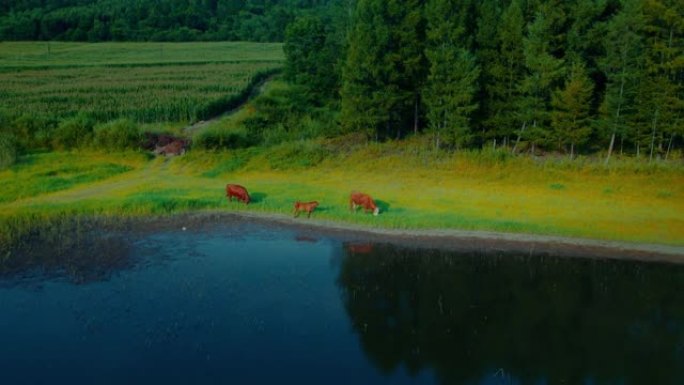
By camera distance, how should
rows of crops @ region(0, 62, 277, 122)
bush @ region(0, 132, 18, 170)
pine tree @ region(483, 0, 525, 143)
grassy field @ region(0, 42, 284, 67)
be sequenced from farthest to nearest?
1. grassy field @ region(0, 42, 284, 67)
2. rows of crops @ region(0, 62, 277, 122)
3. pine tree @ region(483, 0, 525, 143)
4. bush @ region(0, 132, 18, 170)

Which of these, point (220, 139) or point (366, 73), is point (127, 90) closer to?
point (220, 139)

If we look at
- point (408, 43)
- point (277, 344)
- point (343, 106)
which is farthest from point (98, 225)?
point (408, 43)

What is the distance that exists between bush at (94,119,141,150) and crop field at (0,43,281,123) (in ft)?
24.5

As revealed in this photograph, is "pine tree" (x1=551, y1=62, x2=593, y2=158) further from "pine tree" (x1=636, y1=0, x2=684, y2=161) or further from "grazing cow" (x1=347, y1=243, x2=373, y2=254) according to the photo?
"grazing cow" (x1=347, y1=243, x2=373, y2=254)

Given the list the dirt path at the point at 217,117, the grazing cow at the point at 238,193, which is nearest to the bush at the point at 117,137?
→ the dirt path at the point at 217,117

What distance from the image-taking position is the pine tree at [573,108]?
36281 millimetres

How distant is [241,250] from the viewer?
26109mm

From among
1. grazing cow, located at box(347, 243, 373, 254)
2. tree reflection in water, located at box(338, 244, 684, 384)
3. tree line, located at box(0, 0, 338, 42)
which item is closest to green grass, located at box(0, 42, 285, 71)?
tree line, located at box(0, 0, 338, 42)

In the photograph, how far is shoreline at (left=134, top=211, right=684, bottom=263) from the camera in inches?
1010

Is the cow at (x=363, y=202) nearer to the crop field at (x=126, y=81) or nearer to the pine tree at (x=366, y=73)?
the pine tree at (x=366, y=73)

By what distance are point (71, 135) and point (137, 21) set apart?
83.6 m

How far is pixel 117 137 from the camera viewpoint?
40.9m

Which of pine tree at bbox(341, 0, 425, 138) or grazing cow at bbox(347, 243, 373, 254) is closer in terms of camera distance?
grazing cow at bbox(347, 243, 373, 254)

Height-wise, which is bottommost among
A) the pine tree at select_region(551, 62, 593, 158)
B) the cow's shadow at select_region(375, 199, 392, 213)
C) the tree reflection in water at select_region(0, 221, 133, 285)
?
the tree reflection in water at select_region(0, 221, 133, 285)
